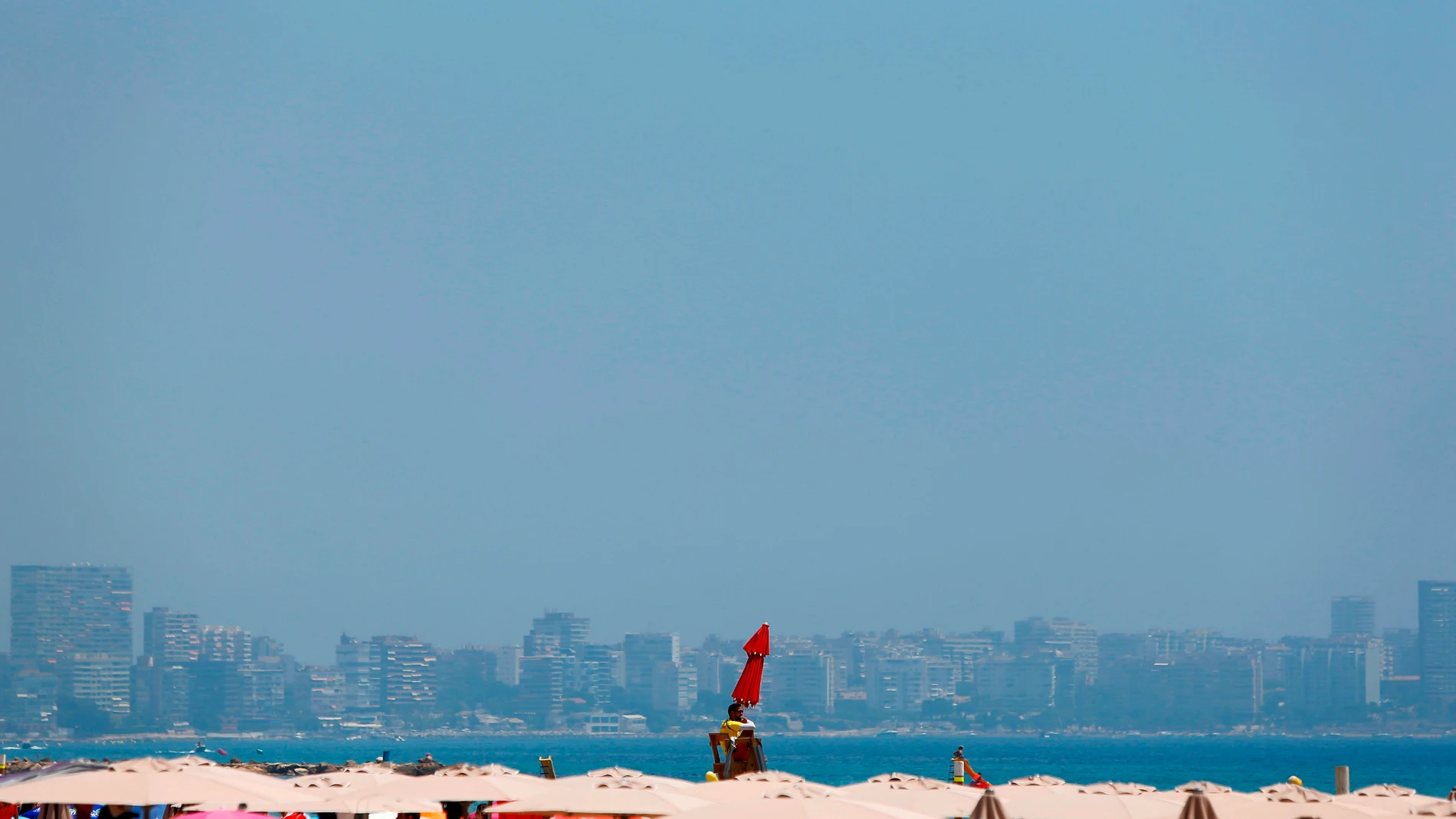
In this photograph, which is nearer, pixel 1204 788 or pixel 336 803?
pixel 1204 788

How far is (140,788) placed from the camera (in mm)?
17812

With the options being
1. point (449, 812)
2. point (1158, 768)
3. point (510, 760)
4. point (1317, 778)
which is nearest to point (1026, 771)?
point (1158, 768)

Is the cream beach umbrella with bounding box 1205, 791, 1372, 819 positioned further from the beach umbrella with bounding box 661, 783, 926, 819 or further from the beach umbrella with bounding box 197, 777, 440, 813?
the beach umbrella with bounding box 197, 777, 440, 813

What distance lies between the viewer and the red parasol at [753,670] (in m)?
22.6

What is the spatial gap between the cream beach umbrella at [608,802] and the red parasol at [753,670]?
447cm

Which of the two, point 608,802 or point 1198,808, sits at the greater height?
point 1198,808

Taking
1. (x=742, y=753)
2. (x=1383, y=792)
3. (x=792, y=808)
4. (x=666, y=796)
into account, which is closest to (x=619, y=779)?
(x=666, y=796)

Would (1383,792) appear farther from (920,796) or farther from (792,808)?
(792,808)

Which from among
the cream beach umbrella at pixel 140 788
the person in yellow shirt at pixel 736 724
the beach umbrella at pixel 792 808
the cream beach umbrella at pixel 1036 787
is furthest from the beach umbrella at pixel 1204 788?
the cream beach umbrella at pixel 140 788

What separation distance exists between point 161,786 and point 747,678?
7437 mm

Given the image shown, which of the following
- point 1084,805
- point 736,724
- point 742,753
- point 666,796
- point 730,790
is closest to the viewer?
point 1084,805

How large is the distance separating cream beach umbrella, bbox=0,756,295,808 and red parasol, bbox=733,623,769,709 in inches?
235

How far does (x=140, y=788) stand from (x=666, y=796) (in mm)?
5047

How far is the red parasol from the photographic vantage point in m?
22.6
